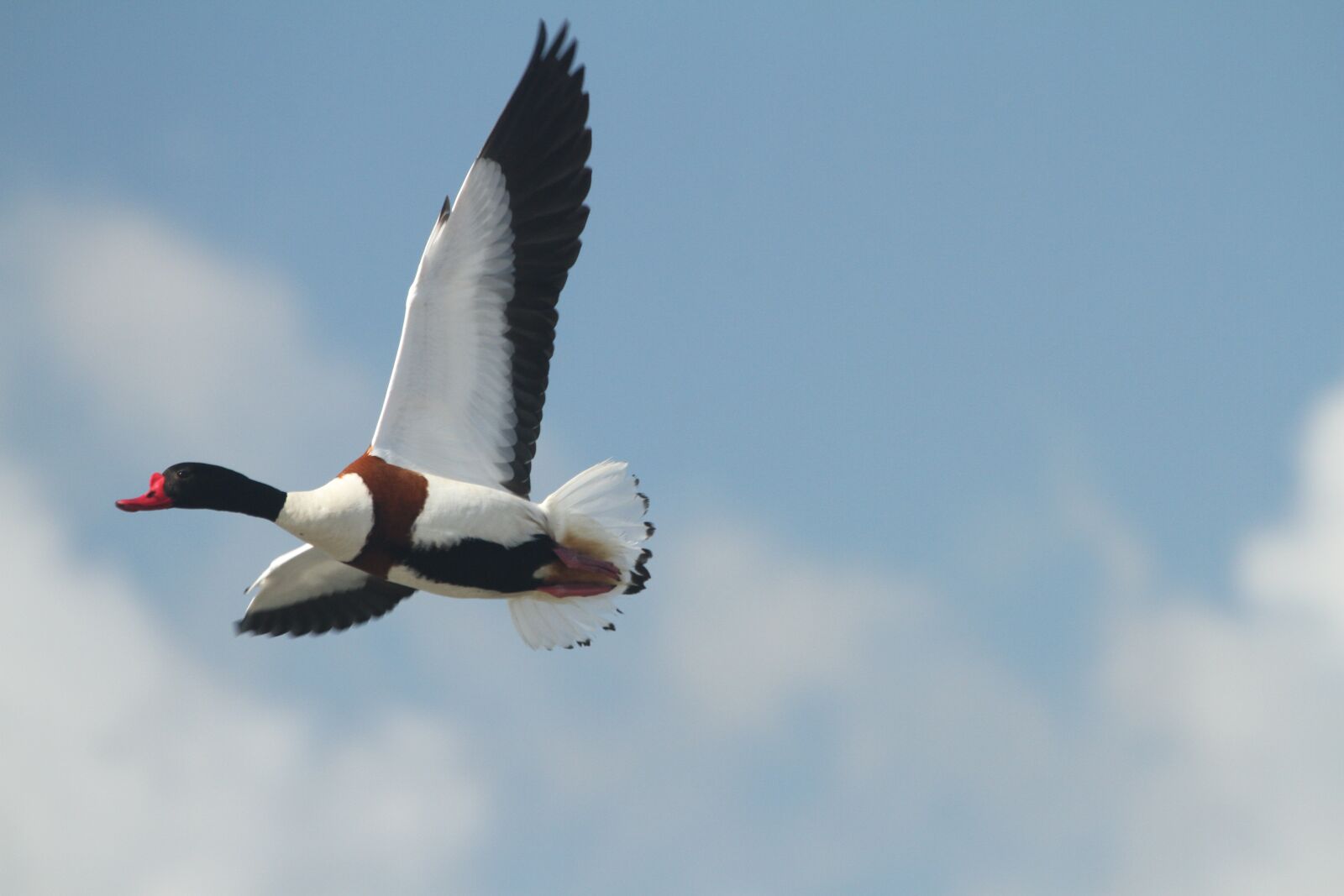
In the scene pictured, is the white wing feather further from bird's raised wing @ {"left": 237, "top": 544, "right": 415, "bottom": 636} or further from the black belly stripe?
bird's raised wing @ {"left": 237, "top": 544, "right": 415, "bottom": 636}

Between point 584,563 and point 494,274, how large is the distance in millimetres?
1514

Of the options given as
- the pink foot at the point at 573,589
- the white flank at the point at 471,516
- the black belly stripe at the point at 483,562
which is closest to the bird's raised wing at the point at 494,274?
the white flank at the point at 471,516

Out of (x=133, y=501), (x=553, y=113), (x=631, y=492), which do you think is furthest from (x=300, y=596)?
(x=553, y=113)

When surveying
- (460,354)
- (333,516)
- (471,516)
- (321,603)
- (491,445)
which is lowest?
(333,516)

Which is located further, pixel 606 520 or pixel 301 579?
pixel 301 579

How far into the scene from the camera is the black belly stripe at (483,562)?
9.06m

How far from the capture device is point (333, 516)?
8938mm

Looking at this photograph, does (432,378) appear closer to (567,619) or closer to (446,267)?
(446,267)

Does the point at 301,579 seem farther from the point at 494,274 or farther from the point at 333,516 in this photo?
the point at 494,274

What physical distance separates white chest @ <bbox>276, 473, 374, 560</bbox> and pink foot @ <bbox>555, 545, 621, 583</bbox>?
3.22 feet

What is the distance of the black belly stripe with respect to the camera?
9.06 m

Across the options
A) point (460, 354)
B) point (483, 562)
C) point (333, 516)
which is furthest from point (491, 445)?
point (333, 516)

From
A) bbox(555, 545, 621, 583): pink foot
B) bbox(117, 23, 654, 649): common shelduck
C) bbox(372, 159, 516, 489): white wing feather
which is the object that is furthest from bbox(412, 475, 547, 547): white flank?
bbox(372, 159, 516, 489): white wing feather

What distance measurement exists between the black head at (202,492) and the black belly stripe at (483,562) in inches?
29.7
